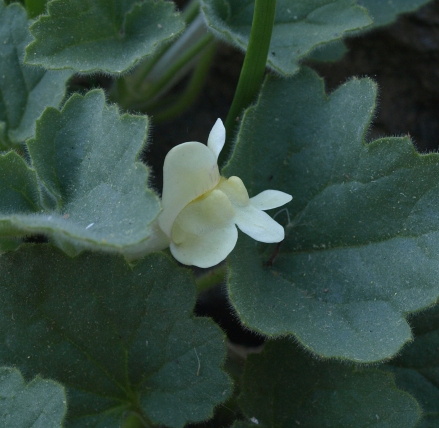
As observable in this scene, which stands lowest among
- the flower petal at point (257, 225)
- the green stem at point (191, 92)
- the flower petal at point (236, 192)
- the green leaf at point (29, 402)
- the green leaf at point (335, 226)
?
the green stem at point (191, 92)

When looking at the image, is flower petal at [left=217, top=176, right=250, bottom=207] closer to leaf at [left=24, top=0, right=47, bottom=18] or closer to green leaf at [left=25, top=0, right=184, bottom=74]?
green leaf at [left=25, top=0, right=184, bottom=74]

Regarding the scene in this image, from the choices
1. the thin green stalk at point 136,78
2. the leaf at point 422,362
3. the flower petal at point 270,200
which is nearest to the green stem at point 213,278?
the flower petal at point 270,200

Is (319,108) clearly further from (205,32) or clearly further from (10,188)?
(10,188)

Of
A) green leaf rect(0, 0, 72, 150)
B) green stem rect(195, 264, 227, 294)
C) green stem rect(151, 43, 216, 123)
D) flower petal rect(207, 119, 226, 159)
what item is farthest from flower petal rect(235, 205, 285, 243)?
green stem rect(151, 43, 216, 123)

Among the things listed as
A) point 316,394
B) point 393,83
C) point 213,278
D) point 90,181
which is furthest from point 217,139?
point 393,83

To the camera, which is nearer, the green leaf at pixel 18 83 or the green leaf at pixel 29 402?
the green leaf at pixel 29 402

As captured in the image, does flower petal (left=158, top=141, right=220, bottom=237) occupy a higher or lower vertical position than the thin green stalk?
higher

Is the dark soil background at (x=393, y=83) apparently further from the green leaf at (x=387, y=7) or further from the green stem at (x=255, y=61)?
the green stem at (x=255, y=61)
